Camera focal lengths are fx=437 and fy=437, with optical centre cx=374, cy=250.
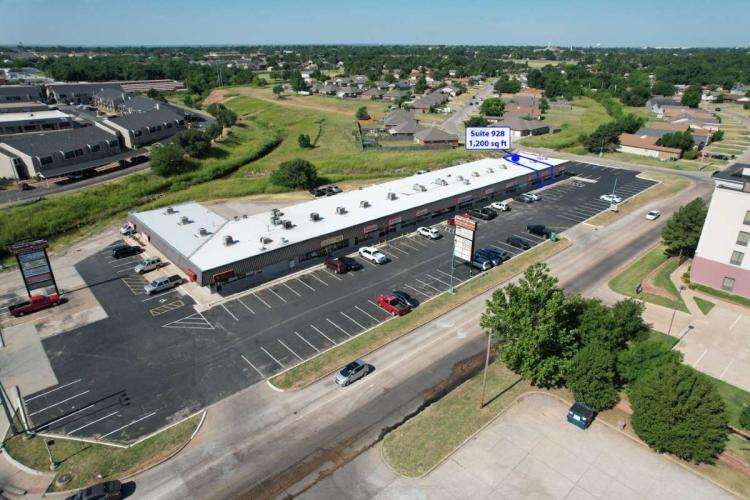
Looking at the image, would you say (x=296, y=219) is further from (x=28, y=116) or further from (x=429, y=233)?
(x=28, y=116)

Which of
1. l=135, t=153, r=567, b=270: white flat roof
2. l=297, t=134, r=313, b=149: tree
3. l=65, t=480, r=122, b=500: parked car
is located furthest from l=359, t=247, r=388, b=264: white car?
l=297, t=134, r=313, b=149: tree

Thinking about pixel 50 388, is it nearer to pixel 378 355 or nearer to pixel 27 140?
pixel 378 355

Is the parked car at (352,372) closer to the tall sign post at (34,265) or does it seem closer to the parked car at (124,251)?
the tall sign post at (34,265)

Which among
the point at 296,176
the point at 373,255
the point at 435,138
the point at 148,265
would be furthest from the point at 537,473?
the point at 435,138

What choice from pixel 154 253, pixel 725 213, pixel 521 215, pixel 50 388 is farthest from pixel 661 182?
pixel 50 388

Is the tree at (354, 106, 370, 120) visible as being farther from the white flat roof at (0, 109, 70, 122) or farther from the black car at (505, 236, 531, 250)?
the black car at (505, 236, 531, 250)

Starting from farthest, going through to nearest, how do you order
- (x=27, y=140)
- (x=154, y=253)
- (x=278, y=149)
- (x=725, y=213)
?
(x=278, y=149), (x=27, y=140), (x=154, y=253), (x=725, y=213)
